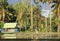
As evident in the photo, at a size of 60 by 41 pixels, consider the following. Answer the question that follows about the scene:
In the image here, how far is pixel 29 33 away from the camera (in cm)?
1246

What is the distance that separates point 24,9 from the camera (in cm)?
1271

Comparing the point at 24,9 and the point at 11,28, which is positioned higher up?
the point at 24,9

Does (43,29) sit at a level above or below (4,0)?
below

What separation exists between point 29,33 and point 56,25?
1812 millimetres

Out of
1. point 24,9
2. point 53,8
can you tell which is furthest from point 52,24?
point 24,9

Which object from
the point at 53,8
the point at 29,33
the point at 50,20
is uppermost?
the point at 53,8

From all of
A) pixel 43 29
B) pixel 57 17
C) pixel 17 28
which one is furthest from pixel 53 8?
pixel 17 28

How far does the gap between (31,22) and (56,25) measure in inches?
63.9

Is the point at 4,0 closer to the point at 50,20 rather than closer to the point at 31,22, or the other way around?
the point at 31,22

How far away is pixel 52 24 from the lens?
12570 mm

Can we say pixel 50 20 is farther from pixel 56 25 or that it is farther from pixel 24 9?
pixel 24 9

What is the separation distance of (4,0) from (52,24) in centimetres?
351

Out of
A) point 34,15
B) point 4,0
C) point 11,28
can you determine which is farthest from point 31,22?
point 4,0

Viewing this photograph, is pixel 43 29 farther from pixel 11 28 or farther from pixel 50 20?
pixel 11 28
